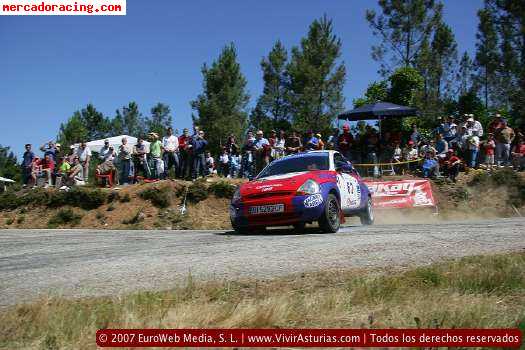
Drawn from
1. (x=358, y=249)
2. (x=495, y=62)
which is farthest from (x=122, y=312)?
(x=495, y=62)

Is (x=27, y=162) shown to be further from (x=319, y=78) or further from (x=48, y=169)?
(x=319, y=78)

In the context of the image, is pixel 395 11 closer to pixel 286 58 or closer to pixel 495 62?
pixel 495 62

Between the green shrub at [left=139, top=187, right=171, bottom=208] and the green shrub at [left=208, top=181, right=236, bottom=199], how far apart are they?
141 cm

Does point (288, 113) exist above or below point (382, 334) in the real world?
above

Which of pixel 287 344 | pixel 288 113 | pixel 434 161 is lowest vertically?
pixel 287 344

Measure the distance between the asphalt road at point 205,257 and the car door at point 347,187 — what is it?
82.9 inches

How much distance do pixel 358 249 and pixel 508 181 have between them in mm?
13436

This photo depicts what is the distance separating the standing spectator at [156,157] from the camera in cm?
1877

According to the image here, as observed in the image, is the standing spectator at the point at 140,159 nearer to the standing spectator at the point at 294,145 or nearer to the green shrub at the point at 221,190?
the green shrub at the point at 221,190

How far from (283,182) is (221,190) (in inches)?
320

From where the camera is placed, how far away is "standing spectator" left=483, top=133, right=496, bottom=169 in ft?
62.5

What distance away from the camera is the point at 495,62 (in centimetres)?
3594

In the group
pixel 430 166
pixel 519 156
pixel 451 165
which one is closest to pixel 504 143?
pixel 519 156

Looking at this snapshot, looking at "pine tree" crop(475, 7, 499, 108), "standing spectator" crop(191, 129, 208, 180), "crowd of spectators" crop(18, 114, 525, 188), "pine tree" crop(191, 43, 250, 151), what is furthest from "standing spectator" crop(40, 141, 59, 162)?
"pine tree" crop(475, 7, 499, 108)
